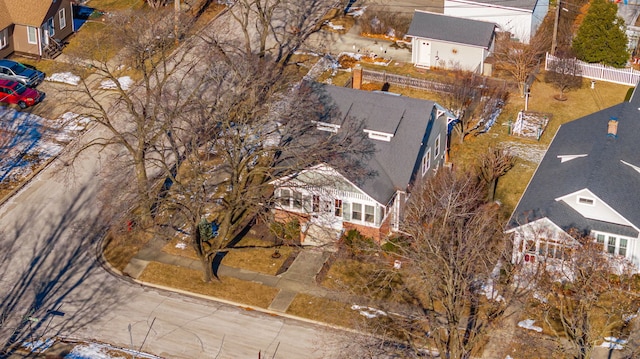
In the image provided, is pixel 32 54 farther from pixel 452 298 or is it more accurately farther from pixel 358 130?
pixel 452 298

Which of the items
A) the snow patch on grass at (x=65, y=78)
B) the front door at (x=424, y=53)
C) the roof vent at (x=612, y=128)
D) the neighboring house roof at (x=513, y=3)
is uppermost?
the neighboring house roof at (x=513, y=3)

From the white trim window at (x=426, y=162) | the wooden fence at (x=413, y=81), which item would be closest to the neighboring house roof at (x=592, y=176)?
the white trim window at (x=426, y=162)

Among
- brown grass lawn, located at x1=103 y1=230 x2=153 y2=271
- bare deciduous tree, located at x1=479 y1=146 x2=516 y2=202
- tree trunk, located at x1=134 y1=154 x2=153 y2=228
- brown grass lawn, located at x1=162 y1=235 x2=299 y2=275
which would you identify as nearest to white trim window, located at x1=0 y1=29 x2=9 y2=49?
tree trunk, located at x1=134 y1=154 x2=153 y2=228

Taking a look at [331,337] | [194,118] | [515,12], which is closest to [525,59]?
[515,12]

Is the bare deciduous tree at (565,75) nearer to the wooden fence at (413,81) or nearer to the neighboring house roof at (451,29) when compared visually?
the wooden fence at (413,81)

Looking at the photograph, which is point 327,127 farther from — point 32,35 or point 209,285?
point 32,35

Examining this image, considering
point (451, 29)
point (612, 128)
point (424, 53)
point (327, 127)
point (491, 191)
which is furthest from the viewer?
point (424, 53)

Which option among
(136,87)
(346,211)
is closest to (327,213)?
(346,211)
